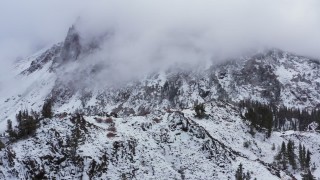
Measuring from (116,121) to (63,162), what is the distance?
24457 mm

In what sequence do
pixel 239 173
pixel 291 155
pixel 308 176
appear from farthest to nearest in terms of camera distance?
pixel 291 155
pixel 308 176
pixel 239 173

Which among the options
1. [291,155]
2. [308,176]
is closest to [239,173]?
[308,176]

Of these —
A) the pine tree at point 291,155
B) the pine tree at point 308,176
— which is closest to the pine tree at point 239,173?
the pine tree at point 308,176

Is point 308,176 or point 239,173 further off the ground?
point 239,173

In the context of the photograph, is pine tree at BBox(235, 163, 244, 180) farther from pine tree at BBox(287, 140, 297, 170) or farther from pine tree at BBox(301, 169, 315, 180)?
pine tree at BBox(287, 140, 297, 170)

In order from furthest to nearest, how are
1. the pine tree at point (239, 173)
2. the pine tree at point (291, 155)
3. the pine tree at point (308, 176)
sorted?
the pine tree at point (291, 155), the pine tree at point (308, 176), the pine tree at point (239, 173)

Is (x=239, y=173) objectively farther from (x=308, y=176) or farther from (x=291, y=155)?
(x=291, y=155)

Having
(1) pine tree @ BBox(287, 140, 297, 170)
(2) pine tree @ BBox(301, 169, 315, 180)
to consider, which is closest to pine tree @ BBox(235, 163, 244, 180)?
(2) pine tree @ BBox(301, 169, 315, 180)

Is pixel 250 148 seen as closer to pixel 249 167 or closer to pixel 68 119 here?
pixel 249 167

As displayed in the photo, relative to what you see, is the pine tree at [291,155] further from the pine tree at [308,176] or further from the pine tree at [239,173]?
the pine tree at [239,173]

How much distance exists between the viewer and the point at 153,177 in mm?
101312

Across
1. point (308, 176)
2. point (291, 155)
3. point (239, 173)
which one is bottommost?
point (308, 176)

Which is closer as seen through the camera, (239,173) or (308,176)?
(239,173)

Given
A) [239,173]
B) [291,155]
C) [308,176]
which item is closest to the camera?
[239,173]
